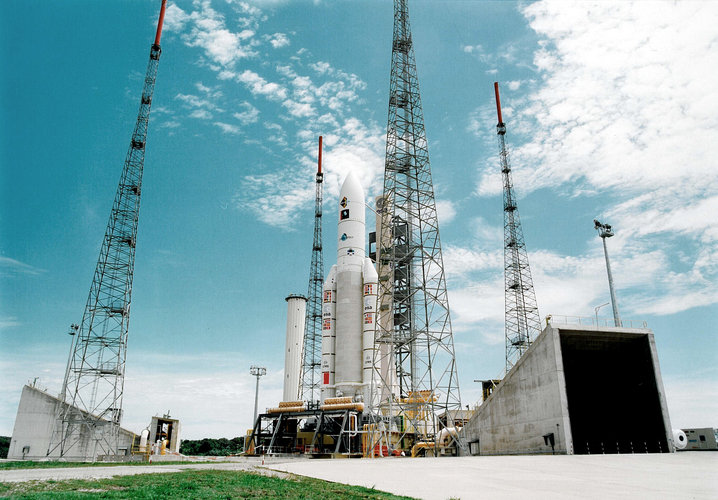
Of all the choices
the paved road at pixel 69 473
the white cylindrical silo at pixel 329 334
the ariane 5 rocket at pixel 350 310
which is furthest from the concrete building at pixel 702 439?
the paved road at pixel 69 473

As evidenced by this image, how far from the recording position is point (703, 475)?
14758 millimetres

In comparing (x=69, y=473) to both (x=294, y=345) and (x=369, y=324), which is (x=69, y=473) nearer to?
(x=369, y=324)

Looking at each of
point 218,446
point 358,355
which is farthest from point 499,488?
point 218,446

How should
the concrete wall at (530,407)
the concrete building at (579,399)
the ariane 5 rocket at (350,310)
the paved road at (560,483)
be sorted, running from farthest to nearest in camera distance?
the ariane 5 rocket at (350,310) → the concrete building at (579,399) → the concrete wall at (530,407) → the paved road at (560,483)

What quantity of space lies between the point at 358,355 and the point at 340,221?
13135 mm

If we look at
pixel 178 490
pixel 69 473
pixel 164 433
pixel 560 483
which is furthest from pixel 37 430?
pixel 560 483

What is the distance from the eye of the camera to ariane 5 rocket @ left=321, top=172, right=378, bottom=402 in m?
45.8

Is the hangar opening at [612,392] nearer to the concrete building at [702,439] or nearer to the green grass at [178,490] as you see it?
the concrete building at [702,439]

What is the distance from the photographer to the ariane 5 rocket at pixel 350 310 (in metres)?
45.8

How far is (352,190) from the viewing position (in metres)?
49.8

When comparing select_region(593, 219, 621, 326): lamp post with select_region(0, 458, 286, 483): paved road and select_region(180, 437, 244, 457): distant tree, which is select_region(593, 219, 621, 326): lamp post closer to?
select_region(0, 458, 286, 483): paved road

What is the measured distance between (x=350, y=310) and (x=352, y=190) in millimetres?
11917

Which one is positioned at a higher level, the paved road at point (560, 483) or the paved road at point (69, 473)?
the paved road at point (560, 483)

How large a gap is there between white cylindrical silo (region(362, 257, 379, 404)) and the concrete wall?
38.7 feet
